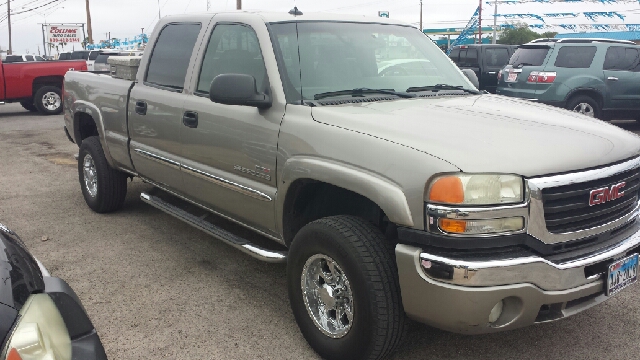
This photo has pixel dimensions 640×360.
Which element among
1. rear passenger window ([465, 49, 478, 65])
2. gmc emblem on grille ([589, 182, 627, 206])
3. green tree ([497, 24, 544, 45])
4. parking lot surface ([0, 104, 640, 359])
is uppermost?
green tree ([497, 24, 544, 45])

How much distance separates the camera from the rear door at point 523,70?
1075 cm

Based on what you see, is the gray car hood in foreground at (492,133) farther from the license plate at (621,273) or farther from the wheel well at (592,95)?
the wheel well at (592,95)

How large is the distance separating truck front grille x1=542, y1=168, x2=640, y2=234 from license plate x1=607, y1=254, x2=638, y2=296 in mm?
208

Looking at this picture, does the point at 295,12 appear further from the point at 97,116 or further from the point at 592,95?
the point at 592,95

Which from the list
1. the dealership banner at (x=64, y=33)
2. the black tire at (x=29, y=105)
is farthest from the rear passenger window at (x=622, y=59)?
the dealership banner at (x=64, y=33)

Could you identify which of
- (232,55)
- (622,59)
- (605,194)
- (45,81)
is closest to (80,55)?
(45,81)

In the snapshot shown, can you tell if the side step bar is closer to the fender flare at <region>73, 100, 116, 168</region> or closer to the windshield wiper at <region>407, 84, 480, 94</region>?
the fender flare at <region>73, 100, 116, 168</region>

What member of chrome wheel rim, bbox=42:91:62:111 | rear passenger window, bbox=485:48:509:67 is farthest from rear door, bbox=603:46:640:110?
chrome wheel rim, bbox=42:91:62:111

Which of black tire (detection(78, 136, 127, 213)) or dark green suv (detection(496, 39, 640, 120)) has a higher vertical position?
dark green suv (detection(496, 39, 640, 120))

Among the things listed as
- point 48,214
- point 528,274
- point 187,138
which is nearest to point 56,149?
point 48,214

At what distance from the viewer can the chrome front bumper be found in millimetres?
2533

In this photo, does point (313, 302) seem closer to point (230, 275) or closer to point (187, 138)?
point (230, 275)

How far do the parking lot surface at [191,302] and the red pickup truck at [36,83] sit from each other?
997cm

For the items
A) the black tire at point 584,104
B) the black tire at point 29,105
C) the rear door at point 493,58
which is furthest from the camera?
the black tire at point 29,105
